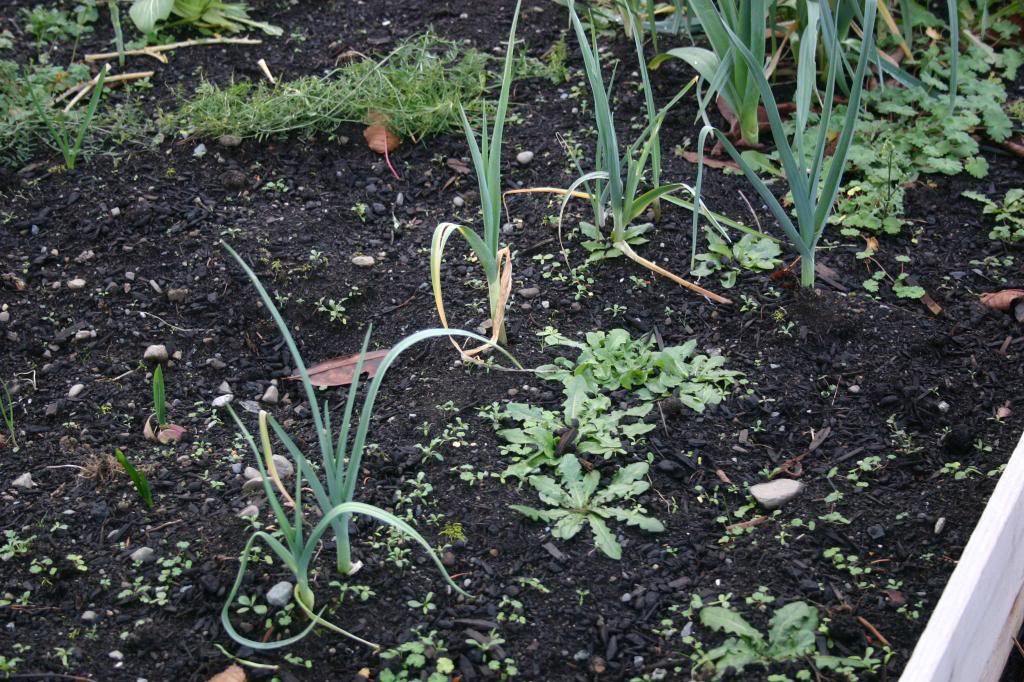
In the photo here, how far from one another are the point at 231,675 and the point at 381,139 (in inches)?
71.9

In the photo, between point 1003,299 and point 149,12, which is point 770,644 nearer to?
point 1003,299

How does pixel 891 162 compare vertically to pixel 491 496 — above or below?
above

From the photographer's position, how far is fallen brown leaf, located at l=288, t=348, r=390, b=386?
2.45 meters

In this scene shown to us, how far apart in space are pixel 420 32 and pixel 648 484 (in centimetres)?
212

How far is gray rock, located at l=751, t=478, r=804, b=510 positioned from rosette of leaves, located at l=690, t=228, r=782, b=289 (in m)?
0.68

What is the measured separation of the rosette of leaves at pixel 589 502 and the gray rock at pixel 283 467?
505 mm

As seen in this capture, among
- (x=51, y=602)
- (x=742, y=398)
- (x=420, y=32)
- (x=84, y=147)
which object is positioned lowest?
(x=51, y=602)

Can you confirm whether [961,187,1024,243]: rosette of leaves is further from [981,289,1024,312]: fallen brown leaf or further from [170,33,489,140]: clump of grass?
[170,33,489,140]: clump of grass

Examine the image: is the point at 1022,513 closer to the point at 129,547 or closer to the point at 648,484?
the point at 648,484

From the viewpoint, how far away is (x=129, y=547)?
2049 millimetres

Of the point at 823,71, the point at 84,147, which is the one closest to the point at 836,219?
the point at 823,71

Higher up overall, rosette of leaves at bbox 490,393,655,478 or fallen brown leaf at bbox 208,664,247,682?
rosette of leaves at bbox 490,393,655,478

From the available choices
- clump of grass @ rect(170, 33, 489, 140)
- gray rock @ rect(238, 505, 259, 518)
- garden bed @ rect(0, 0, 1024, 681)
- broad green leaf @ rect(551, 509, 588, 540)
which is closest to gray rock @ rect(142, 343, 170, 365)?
garden bed @ rect(0, 0, 1024, 681)

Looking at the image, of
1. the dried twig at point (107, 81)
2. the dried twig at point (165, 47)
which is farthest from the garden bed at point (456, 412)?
the dried twig at point (165, 47)
